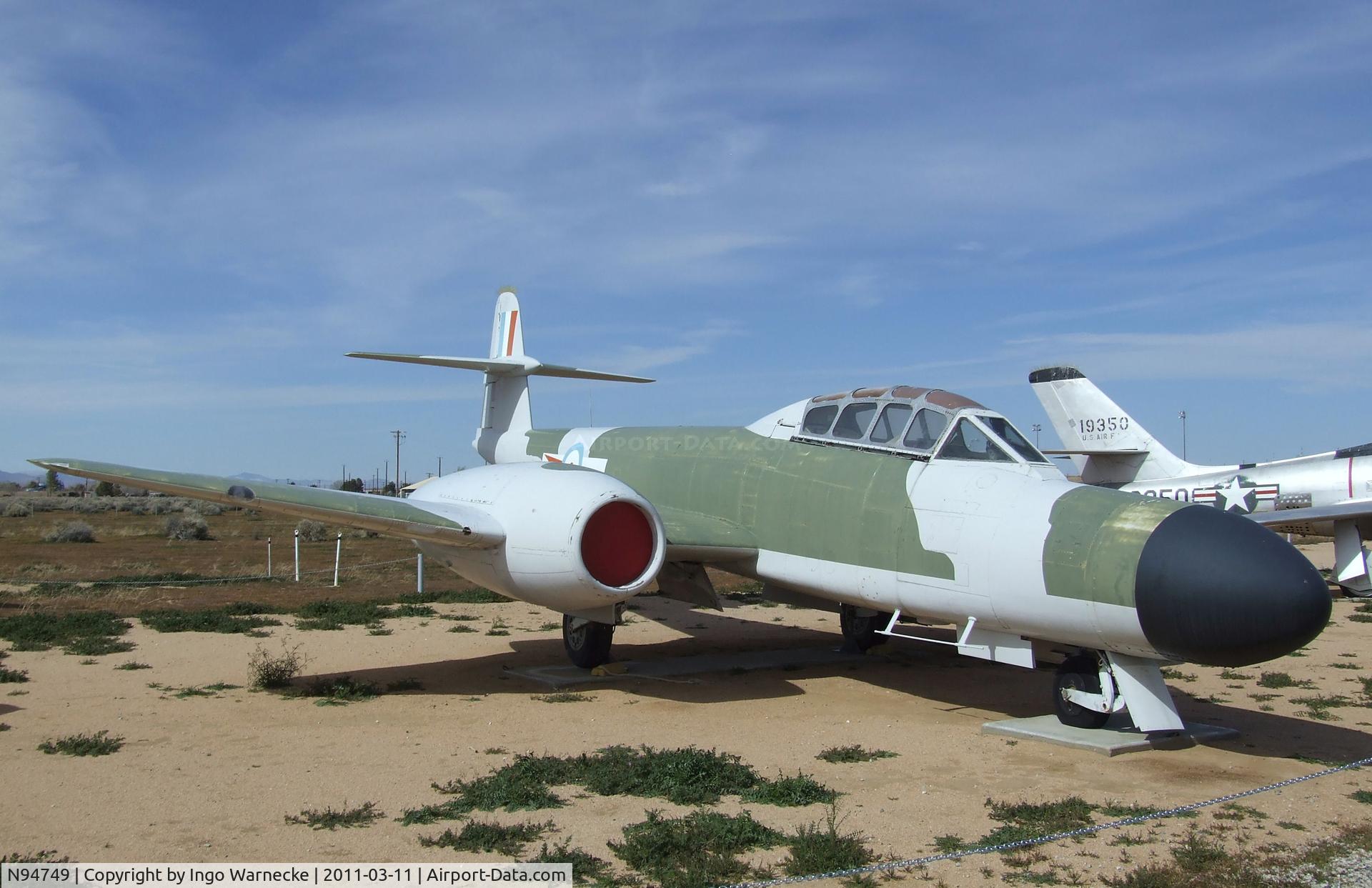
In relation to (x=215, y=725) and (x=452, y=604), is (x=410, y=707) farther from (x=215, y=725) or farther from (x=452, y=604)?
(x=452, y=604)

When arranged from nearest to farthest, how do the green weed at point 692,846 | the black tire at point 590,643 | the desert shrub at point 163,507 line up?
the green weed at point 692,846 → the black tire at point 590,643 → the desert shrub at point 163,507

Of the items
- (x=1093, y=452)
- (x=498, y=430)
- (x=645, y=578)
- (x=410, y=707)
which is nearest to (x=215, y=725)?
(x=410, y=707)

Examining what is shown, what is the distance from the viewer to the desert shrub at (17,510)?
42.2 m

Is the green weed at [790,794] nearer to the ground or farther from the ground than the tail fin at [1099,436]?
nearer to the ground

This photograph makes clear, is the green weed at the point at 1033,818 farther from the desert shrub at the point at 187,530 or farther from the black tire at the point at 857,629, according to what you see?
the desert shrub at the point at 187,530

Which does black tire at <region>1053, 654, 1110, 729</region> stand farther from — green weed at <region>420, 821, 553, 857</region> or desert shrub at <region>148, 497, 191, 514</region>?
desert shrub at <region>148, 497, 191, 514</region>

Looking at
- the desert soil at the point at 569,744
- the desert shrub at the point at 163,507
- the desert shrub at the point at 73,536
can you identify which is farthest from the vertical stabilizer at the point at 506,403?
the desert shrub at the point at 163,507

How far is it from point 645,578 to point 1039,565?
2.89m

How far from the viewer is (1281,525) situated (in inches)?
708

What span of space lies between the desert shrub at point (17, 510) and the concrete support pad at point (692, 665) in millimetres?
41431

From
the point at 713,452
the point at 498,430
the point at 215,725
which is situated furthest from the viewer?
the point at 498,430

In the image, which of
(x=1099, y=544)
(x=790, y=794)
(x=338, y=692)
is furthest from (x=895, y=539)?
(x=338, y=692)

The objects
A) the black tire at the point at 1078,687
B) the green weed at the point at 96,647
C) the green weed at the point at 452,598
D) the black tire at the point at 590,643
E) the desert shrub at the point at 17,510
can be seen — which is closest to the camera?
the black tire at the point at 1078,687

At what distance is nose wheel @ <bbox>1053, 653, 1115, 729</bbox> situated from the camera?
23.1 feet
